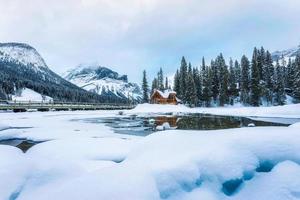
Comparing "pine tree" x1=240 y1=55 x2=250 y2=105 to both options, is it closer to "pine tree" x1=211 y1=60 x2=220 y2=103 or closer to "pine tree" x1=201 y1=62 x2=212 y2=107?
"pine tree" x1=211 y1=60 x2=220 y2=103

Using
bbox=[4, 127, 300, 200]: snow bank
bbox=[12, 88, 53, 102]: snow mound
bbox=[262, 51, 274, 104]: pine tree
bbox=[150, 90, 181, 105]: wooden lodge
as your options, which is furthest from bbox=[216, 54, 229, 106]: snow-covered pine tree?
bbox=[12, 88, 53, 102]: snow mound

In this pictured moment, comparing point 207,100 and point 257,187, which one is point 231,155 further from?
point 207,100

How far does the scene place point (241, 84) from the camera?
93938 millimetres

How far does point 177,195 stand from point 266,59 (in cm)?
9389

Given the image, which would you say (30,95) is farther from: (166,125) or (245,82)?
(166,125)

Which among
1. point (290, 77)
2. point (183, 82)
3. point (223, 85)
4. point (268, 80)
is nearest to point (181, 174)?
point (223, 85)

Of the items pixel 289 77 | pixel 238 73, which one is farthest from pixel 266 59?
pixel 238 73

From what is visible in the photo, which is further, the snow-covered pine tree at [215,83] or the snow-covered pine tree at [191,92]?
the snow-covered pine tree at [215,83]

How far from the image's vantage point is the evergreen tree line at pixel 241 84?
275 feet

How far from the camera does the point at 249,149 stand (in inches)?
315

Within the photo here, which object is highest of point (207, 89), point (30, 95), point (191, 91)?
point (30, 95)

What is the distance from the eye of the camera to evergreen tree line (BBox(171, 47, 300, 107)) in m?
83.8

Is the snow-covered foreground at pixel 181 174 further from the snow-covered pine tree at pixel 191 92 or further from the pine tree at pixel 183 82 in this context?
the pine tree at pixel 183 82

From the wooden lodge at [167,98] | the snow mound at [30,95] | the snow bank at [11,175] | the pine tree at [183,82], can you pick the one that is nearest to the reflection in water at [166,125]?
the snow bank at [11,175]
